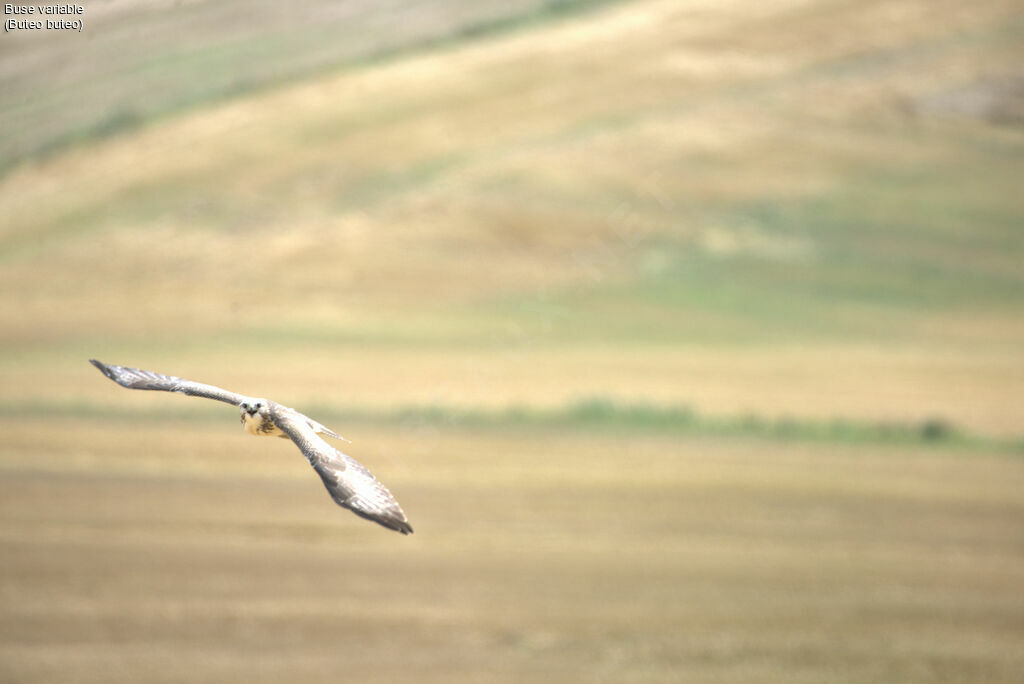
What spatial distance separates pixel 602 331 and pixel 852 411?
16.7 m

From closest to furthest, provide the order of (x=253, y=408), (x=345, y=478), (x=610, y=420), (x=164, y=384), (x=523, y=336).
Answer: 1. (x=345, y=478)
2. (x=253, y=408)
3. (x=164, y=384)
4. (x=610, y=420)
5. (x=523, y=336)

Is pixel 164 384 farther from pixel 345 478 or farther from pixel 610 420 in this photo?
pixel 610 420

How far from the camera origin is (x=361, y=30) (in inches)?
2630

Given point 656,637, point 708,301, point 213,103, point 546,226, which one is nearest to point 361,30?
point 213,103

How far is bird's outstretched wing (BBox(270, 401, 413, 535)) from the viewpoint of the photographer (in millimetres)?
10188

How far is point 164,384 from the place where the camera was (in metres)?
12.0

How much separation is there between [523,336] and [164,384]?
5409 cm

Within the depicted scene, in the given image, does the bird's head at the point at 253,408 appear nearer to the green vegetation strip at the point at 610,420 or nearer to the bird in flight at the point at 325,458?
the bird in flight at the point at 325,458

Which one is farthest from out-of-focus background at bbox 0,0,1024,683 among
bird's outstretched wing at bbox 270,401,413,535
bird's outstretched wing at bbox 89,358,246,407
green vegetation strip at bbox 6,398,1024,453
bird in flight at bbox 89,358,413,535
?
bird's outstretched wing at bbox 270,401,413,535

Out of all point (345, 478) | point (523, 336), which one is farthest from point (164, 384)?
point (523, 336)

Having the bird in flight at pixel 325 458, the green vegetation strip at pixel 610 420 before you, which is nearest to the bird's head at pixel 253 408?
the bird in flight at pixel 325 458

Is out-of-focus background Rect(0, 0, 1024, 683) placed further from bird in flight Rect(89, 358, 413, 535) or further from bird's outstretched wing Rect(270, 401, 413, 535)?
bird's outstretched wing Rect(270, 401, 413, 535)

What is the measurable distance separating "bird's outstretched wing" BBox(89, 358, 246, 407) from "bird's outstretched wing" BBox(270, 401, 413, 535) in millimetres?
368

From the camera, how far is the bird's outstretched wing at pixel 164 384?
11.3 m
